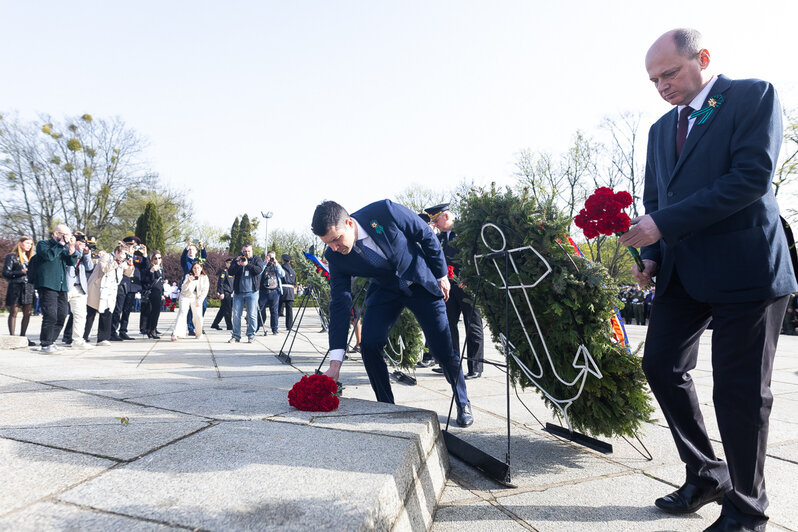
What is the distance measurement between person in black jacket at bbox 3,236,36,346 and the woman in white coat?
252cm

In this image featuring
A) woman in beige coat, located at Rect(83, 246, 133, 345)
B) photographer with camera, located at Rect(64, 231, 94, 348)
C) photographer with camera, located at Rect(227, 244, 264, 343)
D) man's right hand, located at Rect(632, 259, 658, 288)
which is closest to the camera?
man's right hand, located at Rect(632, 259, 658, 288)

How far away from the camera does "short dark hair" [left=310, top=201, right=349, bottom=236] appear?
316 cm

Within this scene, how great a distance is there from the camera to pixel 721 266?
2.11 metres

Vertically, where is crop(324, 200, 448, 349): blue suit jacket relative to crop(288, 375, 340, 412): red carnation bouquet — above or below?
above

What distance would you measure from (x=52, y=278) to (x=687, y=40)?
8065 millimetres

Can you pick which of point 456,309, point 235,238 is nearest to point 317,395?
point 456,309

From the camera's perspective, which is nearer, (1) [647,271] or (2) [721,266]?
(2) [721,266]

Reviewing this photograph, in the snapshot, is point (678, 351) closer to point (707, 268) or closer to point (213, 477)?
point (707, 268)

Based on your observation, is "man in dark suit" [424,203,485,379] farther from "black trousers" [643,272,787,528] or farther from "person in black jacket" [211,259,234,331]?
"person in black jacket" [211,259,234,331]

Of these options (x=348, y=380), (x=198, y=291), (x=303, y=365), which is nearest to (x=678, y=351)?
(x=348, y=380)

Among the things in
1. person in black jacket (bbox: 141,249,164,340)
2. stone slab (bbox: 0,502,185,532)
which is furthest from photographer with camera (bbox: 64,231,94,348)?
stone slab (bbox: 0,502,185,532)

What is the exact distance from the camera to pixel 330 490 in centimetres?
182

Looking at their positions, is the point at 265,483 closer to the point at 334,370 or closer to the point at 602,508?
the point at 334,370

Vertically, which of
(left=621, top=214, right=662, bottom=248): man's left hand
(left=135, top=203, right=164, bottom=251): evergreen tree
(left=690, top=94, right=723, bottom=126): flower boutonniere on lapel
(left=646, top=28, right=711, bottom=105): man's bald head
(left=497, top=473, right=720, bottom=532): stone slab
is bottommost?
(left=497, top=473, right=720, bottom=532): stone slab
